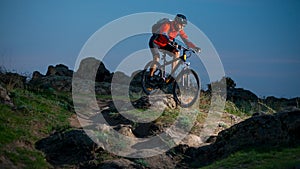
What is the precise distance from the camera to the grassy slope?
→ 1046cm

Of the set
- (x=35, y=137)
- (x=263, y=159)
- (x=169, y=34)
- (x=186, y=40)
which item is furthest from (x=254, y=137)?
(x=35, y=137)

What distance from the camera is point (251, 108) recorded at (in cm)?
1942

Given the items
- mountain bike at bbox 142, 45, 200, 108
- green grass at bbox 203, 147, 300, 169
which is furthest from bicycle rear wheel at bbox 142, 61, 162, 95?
green grass at bbox 203, 147, 300, 169

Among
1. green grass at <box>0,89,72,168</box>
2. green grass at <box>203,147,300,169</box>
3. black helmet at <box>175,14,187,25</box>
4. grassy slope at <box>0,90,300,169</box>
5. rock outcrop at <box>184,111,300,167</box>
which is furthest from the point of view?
black helmet at <box>175,14,187,25</box>

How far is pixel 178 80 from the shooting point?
1499cm

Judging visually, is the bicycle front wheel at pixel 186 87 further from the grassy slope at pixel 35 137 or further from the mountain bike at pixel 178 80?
the grassy slope at pixel 35 137

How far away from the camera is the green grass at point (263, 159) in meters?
10.1

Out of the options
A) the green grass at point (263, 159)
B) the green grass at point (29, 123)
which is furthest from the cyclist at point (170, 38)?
the green grass at point (263, 159)

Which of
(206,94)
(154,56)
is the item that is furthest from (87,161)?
(206,94)

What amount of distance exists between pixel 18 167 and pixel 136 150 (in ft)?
10.6

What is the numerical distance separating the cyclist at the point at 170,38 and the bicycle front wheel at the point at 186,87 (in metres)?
0.47

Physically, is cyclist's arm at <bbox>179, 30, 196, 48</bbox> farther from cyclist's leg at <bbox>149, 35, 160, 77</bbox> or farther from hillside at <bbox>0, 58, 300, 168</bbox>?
hillside at <bbox>0, 58, 300, 168</bbox>

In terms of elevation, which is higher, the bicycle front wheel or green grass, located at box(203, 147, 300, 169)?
the bicycle front wheel

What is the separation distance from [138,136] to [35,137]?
2877mm
